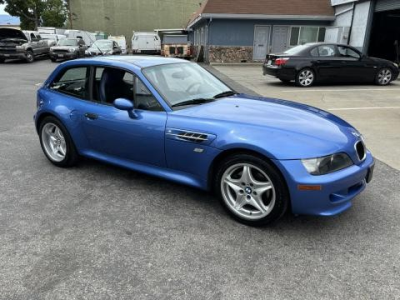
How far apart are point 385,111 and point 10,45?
20687mm

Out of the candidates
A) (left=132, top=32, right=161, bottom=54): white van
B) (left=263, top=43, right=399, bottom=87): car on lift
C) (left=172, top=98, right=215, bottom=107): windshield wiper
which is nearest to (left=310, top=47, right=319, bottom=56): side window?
(left=263, top=43, right=399, bottom=87): car on lift

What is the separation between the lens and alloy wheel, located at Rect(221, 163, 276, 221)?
3.04 metres

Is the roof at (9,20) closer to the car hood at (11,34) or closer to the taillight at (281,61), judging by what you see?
the car hood at (11,34)

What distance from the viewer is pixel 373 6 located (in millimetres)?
16219

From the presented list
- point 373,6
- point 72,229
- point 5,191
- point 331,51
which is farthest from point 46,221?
point 373,6

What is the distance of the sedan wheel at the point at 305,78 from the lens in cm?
1205

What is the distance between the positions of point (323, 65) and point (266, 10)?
10.9 metres

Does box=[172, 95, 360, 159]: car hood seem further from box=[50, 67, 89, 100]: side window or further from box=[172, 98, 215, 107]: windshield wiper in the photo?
box=[50, 67, 89, 100]: side window

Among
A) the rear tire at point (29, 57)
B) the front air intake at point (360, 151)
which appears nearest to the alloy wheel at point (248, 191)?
the front air intake at point (360, 151)

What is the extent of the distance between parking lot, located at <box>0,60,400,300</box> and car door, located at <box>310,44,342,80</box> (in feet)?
27.2

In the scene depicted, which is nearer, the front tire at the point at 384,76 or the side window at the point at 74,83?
Result: the side window at the point at 74,83

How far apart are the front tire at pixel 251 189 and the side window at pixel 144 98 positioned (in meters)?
0.98

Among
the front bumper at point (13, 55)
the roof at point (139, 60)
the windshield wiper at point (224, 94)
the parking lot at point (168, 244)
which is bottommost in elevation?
the parking lot at point (168, 244)

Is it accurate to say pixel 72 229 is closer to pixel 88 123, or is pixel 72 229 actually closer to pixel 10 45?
pixel 88 123
